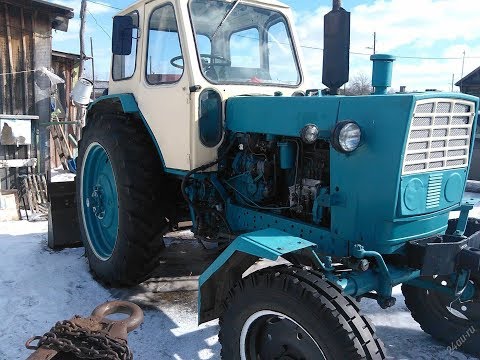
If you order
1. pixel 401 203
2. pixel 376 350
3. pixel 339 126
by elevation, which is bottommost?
pixel 376 350

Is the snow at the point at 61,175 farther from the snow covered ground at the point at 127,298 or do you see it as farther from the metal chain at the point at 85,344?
the metal chain at the point at 85,344

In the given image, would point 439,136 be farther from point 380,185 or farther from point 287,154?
point 287,154

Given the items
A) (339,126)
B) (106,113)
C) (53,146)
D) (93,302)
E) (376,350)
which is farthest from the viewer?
(53,146)

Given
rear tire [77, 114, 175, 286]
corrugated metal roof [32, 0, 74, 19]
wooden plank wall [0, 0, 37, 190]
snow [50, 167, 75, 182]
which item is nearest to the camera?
rear tire [77, 114, 175, 286]

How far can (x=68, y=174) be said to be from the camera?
41.0ft

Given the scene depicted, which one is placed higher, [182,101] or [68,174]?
[182,101]

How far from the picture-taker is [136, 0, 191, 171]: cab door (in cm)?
351

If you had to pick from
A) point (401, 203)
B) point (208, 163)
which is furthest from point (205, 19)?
point (401, 203)

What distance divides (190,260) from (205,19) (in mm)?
2543

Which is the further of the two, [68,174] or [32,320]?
[68,174]

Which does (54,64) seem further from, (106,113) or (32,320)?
(32,320)

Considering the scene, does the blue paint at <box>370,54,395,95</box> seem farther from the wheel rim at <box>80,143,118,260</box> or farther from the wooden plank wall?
the wooden plank wall

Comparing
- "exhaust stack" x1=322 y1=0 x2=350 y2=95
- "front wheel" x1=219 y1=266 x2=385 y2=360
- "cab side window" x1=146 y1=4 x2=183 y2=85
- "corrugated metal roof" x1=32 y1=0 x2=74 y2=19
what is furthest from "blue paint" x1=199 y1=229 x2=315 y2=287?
"corrugated metal roof" x1=32 y1=0 x2=74 y2=19

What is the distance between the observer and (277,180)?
3268mm
